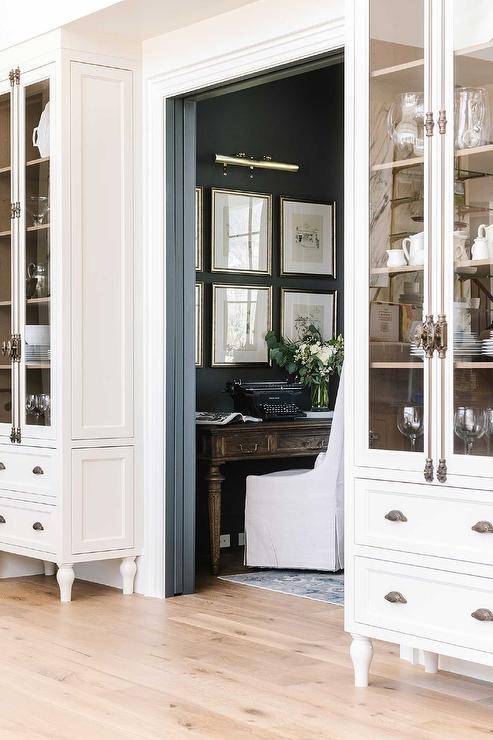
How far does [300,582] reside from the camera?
5.42 metres

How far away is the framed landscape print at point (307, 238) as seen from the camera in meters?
6.63

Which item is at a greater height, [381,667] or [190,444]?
[190,444]

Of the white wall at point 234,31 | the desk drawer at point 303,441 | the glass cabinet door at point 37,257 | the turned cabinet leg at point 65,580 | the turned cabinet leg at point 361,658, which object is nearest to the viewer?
the turned cabinet leg at point 361,658

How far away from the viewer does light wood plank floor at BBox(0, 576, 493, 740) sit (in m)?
3.18

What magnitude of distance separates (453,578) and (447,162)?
122 cm

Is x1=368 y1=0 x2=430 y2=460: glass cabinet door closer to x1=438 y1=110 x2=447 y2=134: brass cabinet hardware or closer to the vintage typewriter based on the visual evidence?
x1=438 y1=110 x2=447 y2=134: brass cabinet hardware

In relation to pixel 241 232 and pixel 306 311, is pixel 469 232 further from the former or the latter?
pixel 306 311

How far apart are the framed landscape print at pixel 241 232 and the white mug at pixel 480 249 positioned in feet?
10.4

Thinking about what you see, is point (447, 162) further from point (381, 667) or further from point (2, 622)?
point (2, 622)

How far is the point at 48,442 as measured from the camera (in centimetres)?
496

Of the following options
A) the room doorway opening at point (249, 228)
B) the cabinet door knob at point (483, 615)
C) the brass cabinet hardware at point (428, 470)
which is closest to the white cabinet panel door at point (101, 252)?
the room doorway opening at point (249, 228)

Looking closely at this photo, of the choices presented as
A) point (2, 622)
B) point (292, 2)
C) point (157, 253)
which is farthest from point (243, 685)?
point (292, 2)

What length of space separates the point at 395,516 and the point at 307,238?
353 cm

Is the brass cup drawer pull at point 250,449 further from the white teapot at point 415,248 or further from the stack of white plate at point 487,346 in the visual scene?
the stack of white plate at point 487,346
